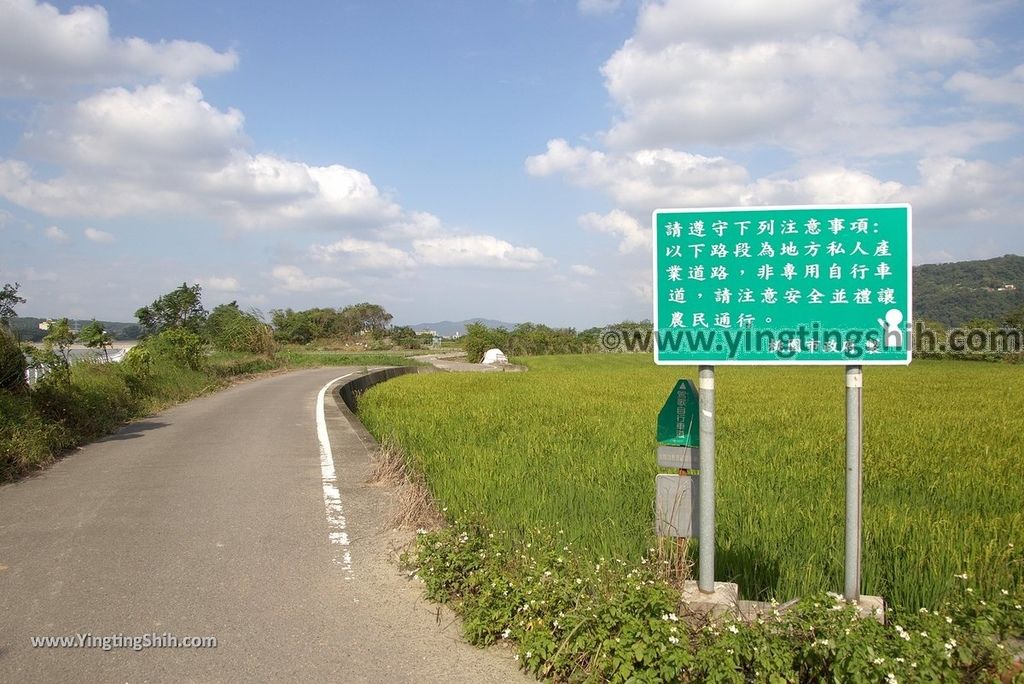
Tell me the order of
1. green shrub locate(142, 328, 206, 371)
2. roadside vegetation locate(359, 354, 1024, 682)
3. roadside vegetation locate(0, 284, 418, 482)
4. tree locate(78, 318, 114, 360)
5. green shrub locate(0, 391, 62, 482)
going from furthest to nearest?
green shrub locate(142, 328, 206, 371)
tree locate(78, 318, 114, 360)
roadside vegetation locate(0, 284, 418, 482)
green shrub locate(0, 391, 62, 482)
roadside vegetation locate(359, 354, 1024, 682)

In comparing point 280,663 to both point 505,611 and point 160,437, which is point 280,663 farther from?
point 160,437

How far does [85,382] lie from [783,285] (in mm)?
11787

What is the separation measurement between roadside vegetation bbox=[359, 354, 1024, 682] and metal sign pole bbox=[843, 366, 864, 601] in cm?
25

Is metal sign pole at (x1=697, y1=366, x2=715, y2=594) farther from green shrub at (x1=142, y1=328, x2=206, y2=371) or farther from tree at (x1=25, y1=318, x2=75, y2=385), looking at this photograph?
green shrub at (x1=142, y1=328, x2=206, y2=371)

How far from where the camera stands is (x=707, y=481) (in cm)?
358

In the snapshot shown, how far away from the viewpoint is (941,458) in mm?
7613

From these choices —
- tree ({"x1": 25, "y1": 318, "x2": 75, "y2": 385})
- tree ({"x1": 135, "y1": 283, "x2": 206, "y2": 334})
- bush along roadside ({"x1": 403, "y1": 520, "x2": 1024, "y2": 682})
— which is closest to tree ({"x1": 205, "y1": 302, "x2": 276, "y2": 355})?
tree ({"x1": 135, "y1": 283, "x2": 206, "y2": 334})

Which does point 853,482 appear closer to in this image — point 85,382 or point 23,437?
point 23,437

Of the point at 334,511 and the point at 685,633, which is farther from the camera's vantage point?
the point at 334,511

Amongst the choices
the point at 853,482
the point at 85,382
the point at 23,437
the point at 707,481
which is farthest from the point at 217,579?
the point at 85,382

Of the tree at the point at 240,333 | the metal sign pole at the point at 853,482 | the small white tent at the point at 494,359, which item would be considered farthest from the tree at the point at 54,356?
the small white tent at the point at 494,359

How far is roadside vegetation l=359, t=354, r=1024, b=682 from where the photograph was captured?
288 centimetres

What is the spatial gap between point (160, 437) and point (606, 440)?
618 cm

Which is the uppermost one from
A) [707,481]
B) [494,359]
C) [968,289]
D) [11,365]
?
[968,289]
